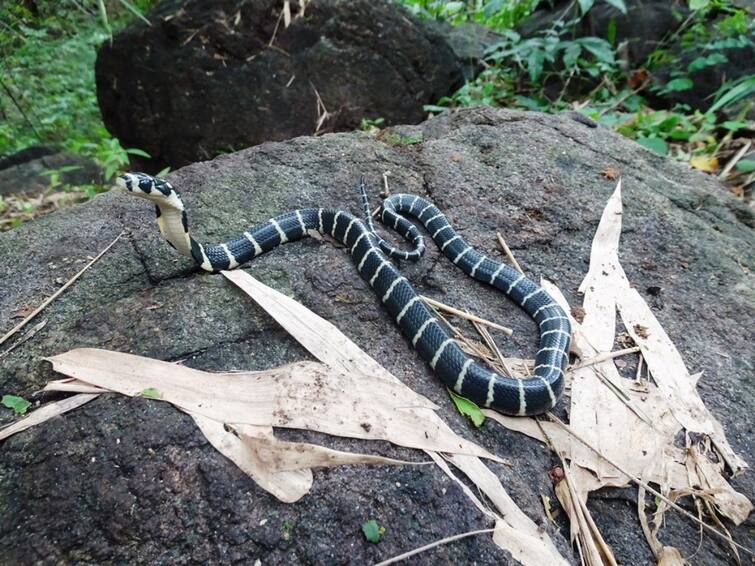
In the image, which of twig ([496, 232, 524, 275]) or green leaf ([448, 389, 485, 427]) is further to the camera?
twig ([496, 232, 524, 275])

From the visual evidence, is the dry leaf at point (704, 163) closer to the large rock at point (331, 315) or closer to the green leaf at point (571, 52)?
the large rock at point (331, 315)

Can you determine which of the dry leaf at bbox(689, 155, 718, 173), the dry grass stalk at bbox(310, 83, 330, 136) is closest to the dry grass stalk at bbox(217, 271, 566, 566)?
the dry grass stalk at bbox(310, 83, 330, 136)

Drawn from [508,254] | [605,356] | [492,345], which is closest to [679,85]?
[508,254]

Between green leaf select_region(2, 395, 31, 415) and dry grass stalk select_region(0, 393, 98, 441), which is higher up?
dry grass stalk select_region(0, 393, 98, 441)

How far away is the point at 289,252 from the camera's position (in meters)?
4.07

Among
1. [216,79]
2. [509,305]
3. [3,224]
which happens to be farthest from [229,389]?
[216,79]

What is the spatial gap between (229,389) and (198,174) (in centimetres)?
266

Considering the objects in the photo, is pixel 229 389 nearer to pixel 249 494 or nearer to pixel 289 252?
pixel 249 494

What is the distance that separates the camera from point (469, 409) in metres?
3.11

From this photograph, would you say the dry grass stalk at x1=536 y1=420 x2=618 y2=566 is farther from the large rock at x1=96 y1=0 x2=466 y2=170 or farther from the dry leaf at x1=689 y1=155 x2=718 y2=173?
the large rock at x1=96 y1=0 x2=466 y2=170

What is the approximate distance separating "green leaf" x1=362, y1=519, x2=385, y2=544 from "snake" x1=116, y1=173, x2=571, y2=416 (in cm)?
108

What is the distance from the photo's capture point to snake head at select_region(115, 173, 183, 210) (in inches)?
127

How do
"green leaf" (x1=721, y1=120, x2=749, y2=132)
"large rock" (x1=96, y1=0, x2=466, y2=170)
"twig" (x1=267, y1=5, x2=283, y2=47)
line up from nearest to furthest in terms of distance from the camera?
A: "green leaf" (x1=721, y1=120, x2=749, y2=132)
"large rock" (x1=96, y1=0, x2=466, y2=170)
"twig" (x1=267, y1=5, x2=283, y2=47)

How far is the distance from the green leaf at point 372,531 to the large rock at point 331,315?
1.2 inches
